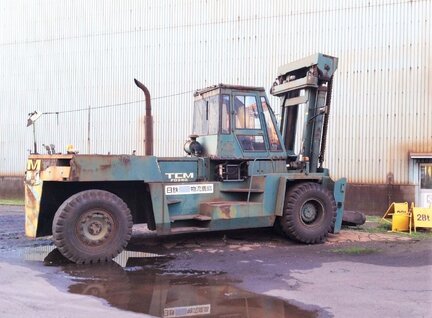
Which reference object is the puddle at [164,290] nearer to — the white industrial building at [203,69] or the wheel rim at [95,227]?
the wheel rim at [95,227]

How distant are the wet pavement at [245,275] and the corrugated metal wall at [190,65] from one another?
6.41m

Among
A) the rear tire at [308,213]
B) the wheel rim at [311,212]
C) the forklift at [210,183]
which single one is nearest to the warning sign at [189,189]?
the forklift at [210,183]

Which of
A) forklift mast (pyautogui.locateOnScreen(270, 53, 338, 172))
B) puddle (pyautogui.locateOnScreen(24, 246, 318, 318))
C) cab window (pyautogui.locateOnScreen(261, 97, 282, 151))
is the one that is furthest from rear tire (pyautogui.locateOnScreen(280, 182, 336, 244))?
puddle (pyautogui.locateOnScreen(24, 246, 318, 318))

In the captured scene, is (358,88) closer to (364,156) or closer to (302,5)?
(364,156)

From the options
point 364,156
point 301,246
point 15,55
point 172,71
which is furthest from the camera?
point 15,55

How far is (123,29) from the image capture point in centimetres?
2041

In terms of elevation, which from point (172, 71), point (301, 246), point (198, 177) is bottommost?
point (301, 246)

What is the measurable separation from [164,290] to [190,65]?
13669 millimetres

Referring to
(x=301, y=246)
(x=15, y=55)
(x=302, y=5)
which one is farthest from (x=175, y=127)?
(x=301, y=246)

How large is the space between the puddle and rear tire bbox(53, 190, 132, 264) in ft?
0.73

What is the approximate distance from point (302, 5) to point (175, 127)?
6306mm

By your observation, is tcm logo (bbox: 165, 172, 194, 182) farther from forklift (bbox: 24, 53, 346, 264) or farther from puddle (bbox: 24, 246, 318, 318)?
puddle (bbox: 24, 246, 318, 318)

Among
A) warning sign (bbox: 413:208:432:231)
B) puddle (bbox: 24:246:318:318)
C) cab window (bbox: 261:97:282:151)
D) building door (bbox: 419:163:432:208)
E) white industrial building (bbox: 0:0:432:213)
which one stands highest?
white industrial building (bbox: 0:0:432:213)

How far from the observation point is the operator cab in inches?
401
